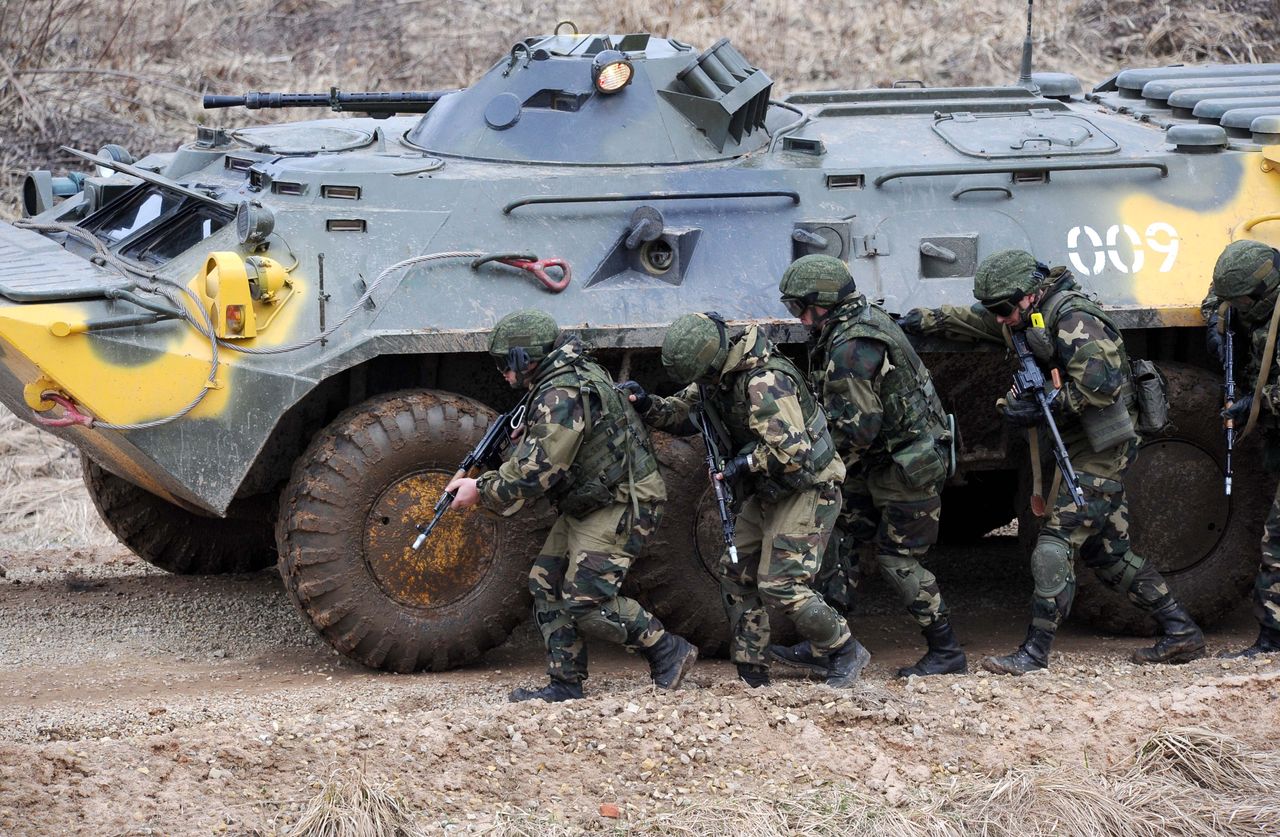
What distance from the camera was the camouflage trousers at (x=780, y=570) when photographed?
22.3 feet

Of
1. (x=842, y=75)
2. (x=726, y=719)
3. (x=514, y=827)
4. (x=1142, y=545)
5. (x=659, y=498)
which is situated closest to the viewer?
(x=514, y=827)

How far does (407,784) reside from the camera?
18.7ft

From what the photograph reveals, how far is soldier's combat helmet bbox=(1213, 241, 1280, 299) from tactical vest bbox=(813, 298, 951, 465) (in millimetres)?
1261

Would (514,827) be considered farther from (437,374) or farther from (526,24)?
(526,24)

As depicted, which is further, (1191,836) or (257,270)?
(257,270)

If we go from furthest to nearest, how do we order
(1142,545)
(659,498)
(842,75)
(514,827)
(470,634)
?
(842,75)
(1142,545)
(470,634)
(659,498)
(514,827)

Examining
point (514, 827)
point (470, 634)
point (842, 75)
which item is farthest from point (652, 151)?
point (842, 75)

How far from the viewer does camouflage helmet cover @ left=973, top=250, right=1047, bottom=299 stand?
22.9 feet

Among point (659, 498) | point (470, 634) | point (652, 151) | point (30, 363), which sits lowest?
point (470, 634)

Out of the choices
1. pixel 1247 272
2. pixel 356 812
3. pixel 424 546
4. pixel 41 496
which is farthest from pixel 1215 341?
pixel 41 496

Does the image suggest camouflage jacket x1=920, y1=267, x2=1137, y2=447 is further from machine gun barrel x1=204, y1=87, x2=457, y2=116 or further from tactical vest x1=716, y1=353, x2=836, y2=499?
machine gun barrel x1=204, y1=87, x2=457, y2=116

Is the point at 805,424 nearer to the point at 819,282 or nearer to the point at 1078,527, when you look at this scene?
the point at 819,282

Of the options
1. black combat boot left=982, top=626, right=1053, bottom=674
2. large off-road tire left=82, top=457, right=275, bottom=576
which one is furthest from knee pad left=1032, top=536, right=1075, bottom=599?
large off-road tire left=82, top=457, right=275, bottom=576

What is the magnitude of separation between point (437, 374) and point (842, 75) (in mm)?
8688
